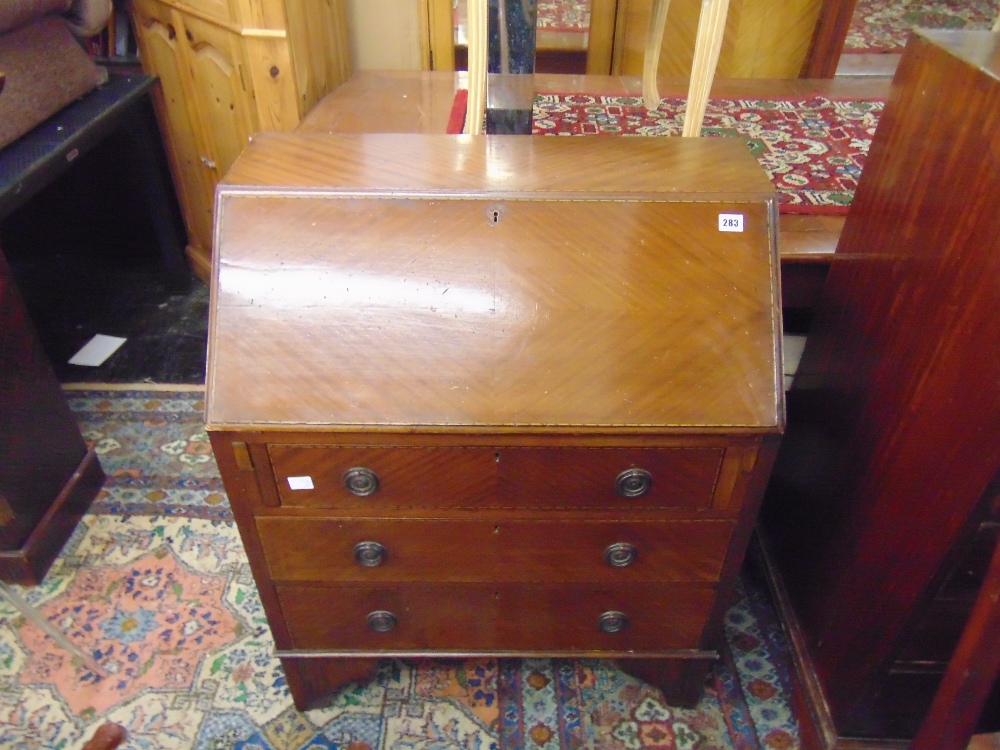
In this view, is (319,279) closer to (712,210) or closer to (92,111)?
(712,210)

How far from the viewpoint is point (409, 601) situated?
1.30m

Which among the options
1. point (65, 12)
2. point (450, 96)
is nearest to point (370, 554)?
point (450, 96)

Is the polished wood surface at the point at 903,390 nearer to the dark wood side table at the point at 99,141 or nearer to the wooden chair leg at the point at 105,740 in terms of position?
the wooden chair leg at the point at 105,740

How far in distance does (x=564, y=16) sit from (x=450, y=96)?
55.6 inches

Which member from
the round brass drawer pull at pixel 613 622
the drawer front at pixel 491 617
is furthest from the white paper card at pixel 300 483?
the round brass drawer pull at pixel 613 622

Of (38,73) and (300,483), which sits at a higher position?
(38,73)

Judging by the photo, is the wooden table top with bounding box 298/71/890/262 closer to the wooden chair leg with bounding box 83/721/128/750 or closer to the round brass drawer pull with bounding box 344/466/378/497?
the round brass drawer pull with bounding box 344/466/378/497

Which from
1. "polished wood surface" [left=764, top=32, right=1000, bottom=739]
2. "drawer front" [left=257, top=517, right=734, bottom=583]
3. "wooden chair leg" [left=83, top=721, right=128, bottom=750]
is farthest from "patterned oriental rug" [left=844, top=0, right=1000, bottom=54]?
"wooden chair leg" [left=83, top=721, right=128, bottom=750]

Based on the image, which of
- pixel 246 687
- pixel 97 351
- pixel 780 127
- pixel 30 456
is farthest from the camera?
pixel 97 351

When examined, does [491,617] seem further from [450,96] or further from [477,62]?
[450,96]

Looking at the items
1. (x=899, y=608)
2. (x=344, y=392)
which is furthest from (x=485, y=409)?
(x=899, y=608)

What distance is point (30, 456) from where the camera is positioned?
1.71m

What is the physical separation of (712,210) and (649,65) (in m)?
0.97

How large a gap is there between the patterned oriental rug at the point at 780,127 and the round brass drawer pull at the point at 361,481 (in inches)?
47.3
